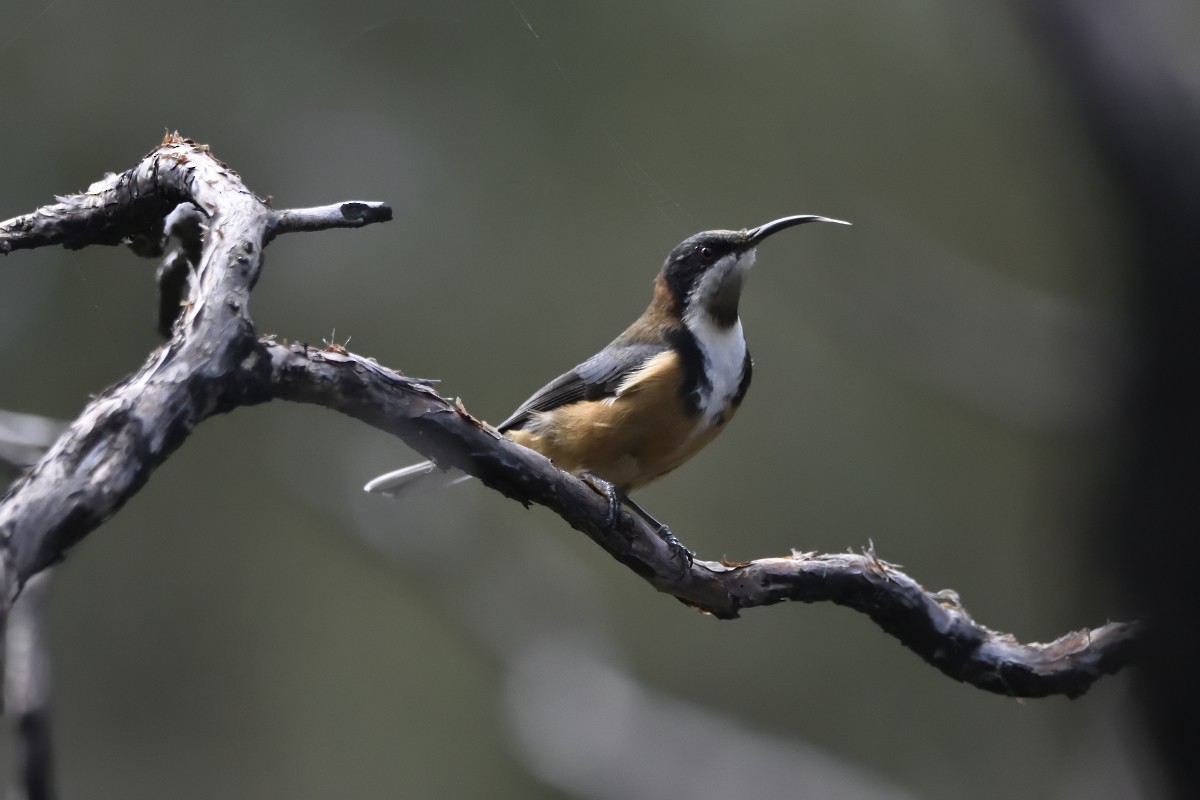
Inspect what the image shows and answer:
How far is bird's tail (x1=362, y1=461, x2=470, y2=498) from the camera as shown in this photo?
3871 mm

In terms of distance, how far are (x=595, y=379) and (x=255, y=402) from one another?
79.7 inches

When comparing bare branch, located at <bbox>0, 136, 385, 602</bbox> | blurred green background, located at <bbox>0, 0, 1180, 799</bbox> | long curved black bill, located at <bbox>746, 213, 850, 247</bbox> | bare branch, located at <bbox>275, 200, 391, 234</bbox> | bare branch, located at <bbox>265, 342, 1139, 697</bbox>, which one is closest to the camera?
bare branch, located at <bbox>0, 136, 385, 602</bbox>

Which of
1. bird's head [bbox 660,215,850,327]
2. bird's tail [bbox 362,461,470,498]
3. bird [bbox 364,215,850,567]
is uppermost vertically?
bird's head [bbox 660,215,850,327]

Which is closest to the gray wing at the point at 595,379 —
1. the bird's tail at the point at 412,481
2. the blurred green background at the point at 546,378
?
the bird's tail at the point at 412,481

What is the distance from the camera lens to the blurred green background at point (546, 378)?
678cm

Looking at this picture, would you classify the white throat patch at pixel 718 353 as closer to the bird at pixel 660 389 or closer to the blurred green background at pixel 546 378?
the bird at pixel 660 389

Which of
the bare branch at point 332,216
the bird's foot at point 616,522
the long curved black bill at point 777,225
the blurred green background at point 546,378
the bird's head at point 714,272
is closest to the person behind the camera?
the bare branch at point 332,216

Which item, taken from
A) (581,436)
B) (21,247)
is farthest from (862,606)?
(21,247)

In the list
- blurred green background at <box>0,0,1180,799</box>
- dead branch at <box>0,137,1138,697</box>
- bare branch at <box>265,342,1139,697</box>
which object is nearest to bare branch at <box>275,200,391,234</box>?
dead branch at <box>0,137,1138,697</box>

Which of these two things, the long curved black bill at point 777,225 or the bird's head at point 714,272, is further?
the bird's head at point 714,272

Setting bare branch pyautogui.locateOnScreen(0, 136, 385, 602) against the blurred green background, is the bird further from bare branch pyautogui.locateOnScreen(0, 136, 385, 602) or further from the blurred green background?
the blurred green background

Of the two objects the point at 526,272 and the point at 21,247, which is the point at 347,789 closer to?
the point at 526,272

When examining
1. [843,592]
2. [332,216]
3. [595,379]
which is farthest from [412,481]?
[332,216]

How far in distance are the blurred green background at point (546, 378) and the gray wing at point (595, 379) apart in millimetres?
2242
